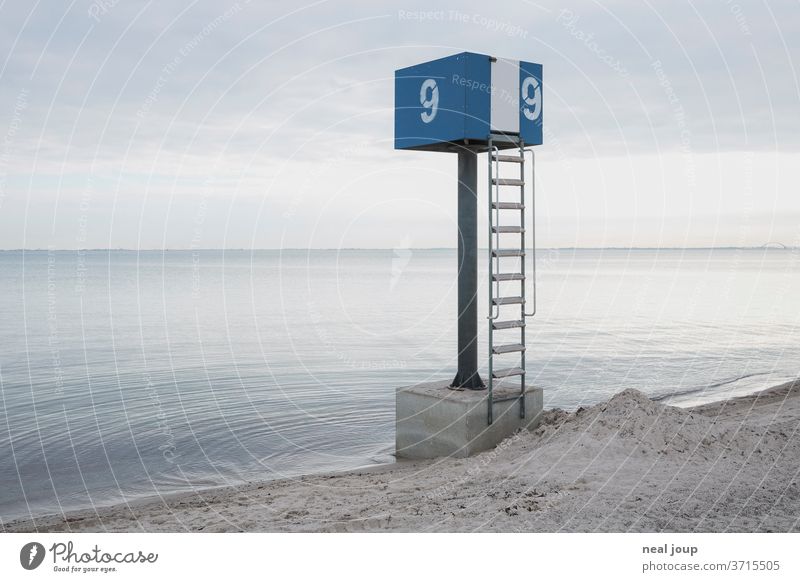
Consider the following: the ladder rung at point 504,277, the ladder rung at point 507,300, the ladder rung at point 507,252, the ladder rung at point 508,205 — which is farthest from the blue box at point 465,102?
the ladder rung at point 507,300

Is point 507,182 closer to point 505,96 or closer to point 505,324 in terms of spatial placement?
point 505,96

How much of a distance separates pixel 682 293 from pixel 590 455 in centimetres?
4063

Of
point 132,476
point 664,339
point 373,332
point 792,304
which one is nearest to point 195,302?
point 373,332

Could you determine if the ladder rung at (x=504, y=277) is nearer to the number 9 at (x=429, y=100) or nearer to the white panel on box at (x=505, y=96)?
the white panel on box at (x=505, y=96)

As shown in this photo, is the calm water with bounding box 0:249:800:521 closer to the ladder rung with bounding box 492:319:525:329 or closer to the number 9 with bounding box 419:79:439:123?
the ladder rung with bounding box 492:319:525:329

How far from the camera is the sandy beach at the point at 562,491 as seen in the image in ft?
23.2

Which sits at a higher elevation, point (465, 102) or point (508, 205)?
point (465, 102)

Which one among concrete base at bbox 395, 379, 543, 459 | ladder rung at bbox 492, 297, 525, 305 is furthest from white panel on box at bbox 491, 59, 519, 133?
concrete base at bbox 395, 379, 543, 459

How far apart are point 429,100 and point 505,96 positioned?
99 cm

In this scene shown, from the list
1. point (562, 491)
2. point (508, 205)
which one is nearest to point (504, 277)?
point (508, 205)

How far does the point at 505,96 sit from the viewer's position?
10.2 metres

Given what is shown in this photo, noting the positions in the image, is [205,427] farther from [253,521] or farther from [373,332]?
[373,332]

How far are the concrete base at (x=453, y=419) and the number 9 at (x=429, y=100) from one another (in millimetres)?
3665

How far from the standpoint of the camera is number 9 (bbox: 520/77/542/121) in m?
10.5
